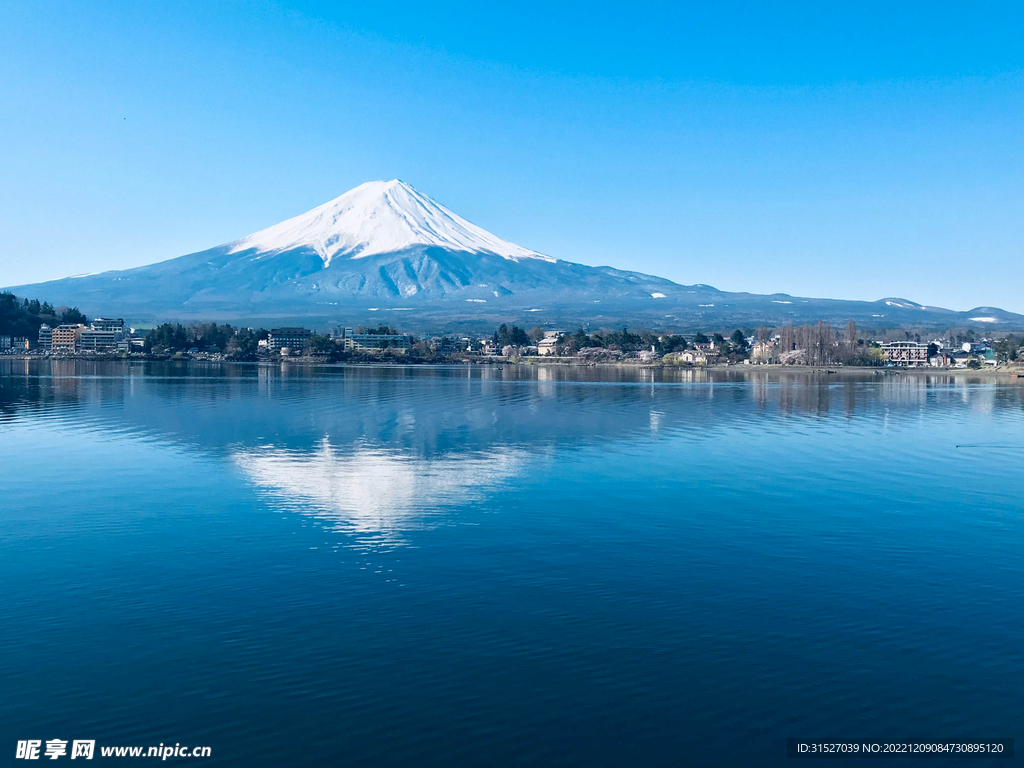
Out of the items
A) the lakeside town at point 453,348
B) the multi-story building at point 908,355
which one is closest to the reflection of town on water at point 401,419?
the lakeside town at point 453,348

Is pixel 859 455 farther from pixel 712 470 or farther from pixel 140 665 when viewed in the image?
pixel 140 665

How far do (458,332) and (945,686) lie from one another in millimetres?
129955

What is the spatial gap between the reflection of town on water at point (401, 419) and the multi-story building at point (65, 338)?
164 ft

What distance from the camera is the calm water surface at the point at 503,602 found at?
537 cm

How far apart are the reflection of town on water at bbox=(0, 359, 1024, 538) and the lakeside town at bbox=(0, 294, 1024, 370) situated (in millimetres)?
35355

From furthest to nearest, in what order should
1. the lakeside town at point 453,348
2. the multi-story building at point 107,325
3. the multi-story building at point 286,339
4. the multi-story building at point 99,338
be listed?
the multi-story building at point 107,325 < the multi-story building at point 286,339 < the multi-story building at point 99,338 < the lakeside town at point 453,348

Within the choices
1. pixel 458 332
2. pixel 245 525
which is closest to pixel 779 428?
pixel 245 525

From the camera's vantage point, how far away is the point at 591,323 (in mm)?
153625

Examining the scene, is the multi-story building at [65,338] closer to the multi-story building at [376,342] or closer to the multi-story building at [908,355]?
the multi-story building at [376,342]

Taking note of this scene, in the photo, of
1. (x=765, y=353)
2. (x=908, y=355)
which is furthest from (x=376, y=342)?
(x=908, y=355)

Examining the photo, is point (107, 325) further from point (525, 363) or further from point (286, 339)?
point (525, 363)

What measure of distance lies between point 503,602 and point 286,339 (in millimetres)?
87699

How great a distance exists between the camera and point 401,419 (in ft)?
79.8

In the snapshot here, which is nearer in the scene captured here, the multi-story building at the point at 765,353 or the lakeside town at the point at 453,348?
the lakeside town at the point at 453,348
